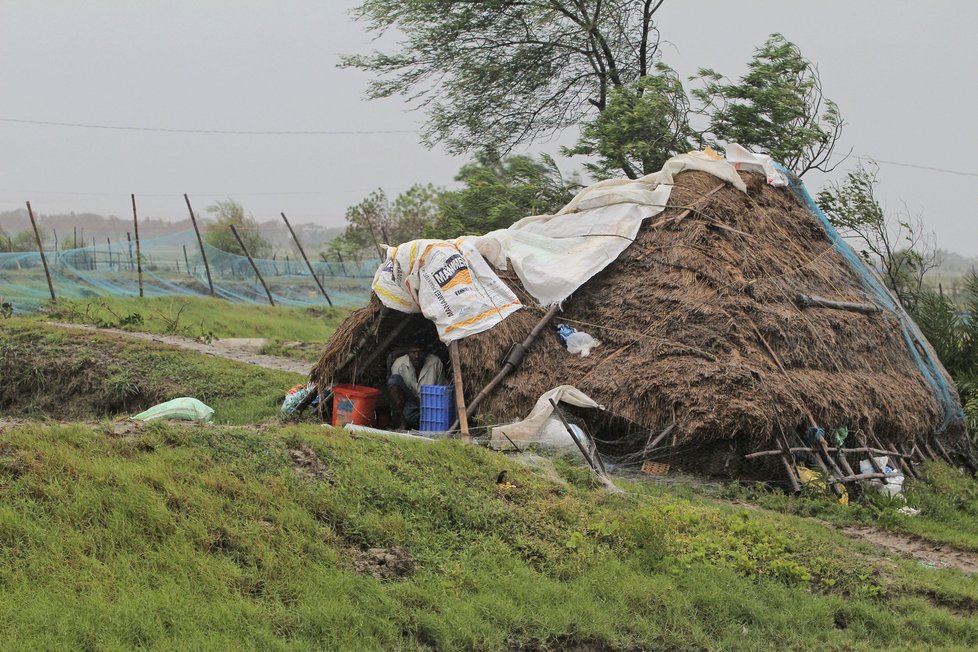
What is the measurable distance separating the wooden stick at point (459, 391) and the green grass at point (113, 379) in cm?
303

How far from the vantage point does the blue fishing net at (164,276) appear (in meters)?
19.1

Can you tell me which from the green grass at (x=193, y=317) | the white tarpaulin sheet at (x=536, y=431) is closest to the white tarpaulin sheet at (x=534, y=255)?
the white tarpaulin sheet at (x=536, y=431)

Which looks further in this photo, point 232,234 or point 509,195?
point 232,234

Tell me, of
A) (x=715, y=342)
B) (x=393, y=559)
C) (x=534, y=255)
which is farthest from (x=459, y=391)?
(x=393, y=559)

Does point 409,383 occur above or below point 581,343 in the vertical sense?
below

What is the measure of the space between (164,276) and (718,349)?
1729cm

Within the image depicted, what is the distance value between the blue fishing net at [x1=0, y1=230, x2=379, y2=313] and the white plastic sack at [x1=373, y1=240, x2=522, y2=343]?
11110mm

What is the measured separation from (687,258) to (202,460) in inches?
234

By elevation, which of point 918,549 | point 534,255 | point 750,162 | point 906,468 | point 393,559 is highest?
point 750,162

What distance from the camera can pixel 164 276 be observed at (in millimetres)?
22656

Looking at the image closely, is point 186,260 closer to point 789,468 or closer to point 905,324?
point 905,324

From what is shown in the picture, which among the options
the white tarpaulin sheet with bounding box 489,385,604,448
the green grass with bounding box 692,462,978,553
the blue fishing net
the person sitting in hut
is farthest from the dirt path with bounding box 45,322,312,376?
the green grass with bounding box 692,462,978,553

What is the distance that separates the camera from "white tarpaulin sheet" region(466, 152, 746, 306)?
10.1 meters

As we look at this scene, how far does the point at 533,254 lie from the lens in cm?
1048
